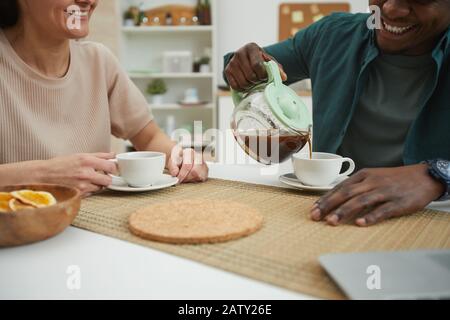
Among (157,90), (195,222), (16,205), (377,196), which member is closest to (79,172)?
(16,205)

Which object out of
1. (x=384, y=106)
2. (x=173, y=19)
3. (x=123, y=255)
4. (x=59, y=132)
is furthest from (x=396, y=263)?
(x=173, y=19)

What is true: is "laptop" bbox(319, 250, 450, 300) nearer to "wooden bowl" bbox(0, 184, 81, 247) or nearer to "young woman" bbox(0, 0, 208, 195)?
"wooden bowl" bbox(0, 184, 81, 247)

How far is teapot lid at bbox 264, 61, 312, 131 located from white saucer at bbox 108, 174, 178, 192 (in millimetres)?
321

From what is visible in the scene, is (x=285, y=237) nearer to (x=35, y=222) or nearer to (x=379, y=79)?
(x=35, y=222)

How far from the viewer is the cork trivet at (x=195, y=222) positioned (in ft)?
2.34

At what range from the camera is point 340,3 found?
13.3 feet

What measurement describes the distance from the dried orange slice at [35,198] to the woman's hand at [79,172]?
188 millimetres

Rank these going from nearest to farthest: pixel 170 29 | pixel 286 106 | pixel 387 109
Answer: pixel 286 106
pixel 387 109
pixel 170 29

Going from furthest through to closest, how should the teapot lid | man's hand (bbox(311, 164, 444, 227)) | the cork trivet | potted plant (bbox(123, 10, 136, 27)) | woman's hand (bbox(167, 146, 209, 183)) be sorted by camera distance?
1. potted plant (bbox(123, 10, 136, 27))
2. woman's hand (bbox(167, 146, 209, 183))
3. the teapot lid
4. man's hand (bbox(311, 164, 444, 227))
5. the cork trivet

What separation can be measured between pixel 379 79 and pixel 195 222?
97cm

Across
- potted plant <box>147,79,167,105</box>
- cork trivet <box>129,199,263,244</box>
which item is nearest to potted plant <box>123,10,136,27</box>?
potted plant <box>147,79,167,105</box>

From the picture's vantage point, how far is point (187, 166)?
1.17 metres

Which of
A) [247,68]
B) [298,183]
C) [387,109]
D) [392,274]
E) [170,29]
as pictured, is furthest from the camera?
[170,29]

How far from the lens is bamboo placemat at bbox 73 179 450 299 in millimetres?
608
